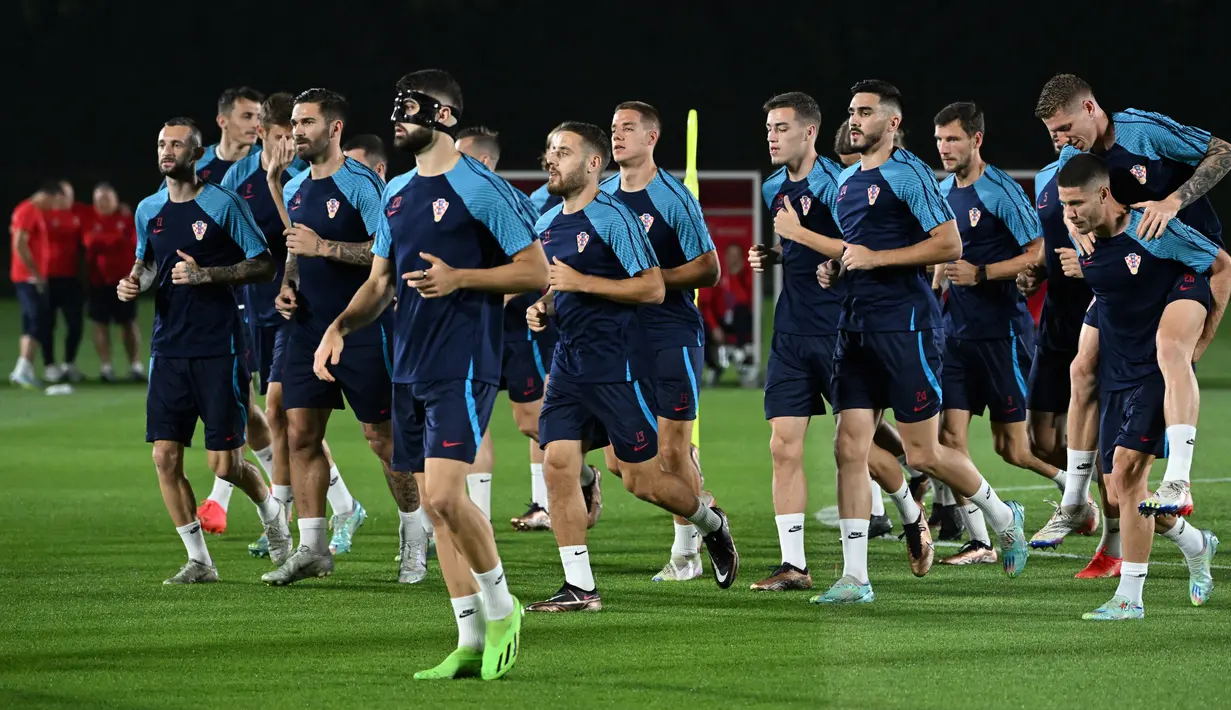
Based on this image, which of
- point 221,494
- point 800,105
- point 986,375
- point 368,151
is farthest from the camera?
point 221,494

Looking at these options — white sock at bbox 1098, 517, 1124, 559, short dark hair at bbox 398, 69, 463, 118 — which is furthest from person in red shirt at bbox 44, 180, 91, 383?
short dark hair at bbox 398, 69, 463, 118

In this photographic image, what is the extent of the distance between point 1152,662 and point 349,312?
303 cm

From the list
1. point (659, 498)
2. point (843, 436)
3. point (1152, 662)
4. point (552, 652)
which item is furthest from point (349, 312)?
point (1152, 662)

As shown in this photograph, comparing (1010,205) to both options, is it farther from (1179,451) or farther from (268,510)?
(268,510)

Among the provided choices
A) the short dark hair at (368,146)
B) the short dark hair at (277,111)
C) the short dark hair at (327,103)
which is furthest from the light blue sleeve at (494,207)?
the short dark hair at (368,146)

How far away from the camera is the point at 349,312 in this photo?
19.1 feet

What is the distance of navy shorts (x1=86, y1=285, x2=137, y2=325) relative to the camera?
1975cm

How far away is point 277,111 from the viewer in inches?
345

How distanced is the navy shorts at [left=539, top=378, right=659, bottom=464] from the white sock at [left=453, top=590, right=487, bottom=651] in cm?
147

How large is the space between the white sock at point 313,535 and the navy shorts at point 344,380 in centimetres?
53

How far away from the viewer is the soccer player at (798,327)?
7.50m

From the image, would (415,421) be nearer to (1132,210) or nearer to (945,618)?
(945,618)

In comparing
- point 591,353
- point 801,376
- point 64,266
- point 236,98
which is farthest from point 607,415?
point 64,266

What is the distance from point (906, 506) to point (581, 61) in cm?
Result: 2547
